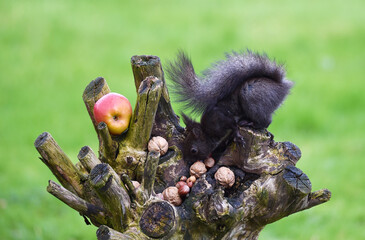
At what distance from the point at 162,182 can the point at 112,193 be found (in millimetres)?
368

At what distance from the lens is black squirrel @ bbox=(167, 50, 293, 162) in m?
2.51

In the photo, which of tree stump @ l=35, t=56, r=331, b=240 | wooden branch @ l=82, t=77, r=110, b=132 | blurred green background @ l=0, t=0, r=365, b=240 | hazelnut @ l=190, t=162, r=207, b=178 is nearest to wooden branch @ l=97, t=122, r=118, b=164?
tree stump @ l=35, t=56, r=331, b=240

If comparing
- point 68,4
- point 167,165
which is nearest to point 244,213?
point 167,165

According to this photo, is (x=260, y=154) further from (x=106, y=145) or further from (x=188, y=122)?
(x=106, y=145)

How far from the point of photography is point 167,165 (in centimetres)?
249

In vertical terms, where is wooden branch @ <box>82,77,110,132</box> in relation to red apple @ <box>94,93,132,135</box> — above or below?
above

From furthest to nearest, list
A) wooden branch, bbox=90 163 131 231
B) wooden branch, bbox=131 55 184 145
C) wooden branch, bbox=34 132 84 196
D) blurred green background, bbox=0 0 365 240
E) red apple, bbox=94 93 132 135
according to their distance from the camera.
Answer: blurred green background, bbox=0 0 365 240 < wooden branch, bbox=131 55 184 145 < red apple, bbox=94 93 132 135 < wooden branch, bbox=34 132 84 196 < wooden branch, bbox=90 163 131 231

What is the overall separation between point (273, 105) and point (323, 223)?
2415 mm

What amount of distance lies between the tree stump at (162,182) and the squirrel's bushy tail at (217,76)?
0.12 m

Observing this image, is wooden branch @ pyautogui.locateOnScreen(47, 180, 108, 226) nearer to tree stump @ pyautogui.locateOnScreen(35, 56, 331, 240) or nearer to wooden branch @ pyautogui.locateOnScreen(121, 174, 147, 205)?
tree stump @ pyautogui.locateOnScreen(35, 56, 331, 240)

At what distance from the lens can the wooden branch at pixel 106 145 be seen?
7.64 feet

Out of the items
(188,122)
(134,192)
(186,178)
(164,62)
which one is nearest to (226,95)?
(188,122)

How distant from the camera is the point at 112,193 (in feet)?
7.11

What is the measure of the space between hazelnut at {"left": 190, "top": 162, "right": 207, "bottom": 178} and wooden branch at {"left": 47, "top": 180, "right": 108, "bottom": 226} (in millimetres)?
425
